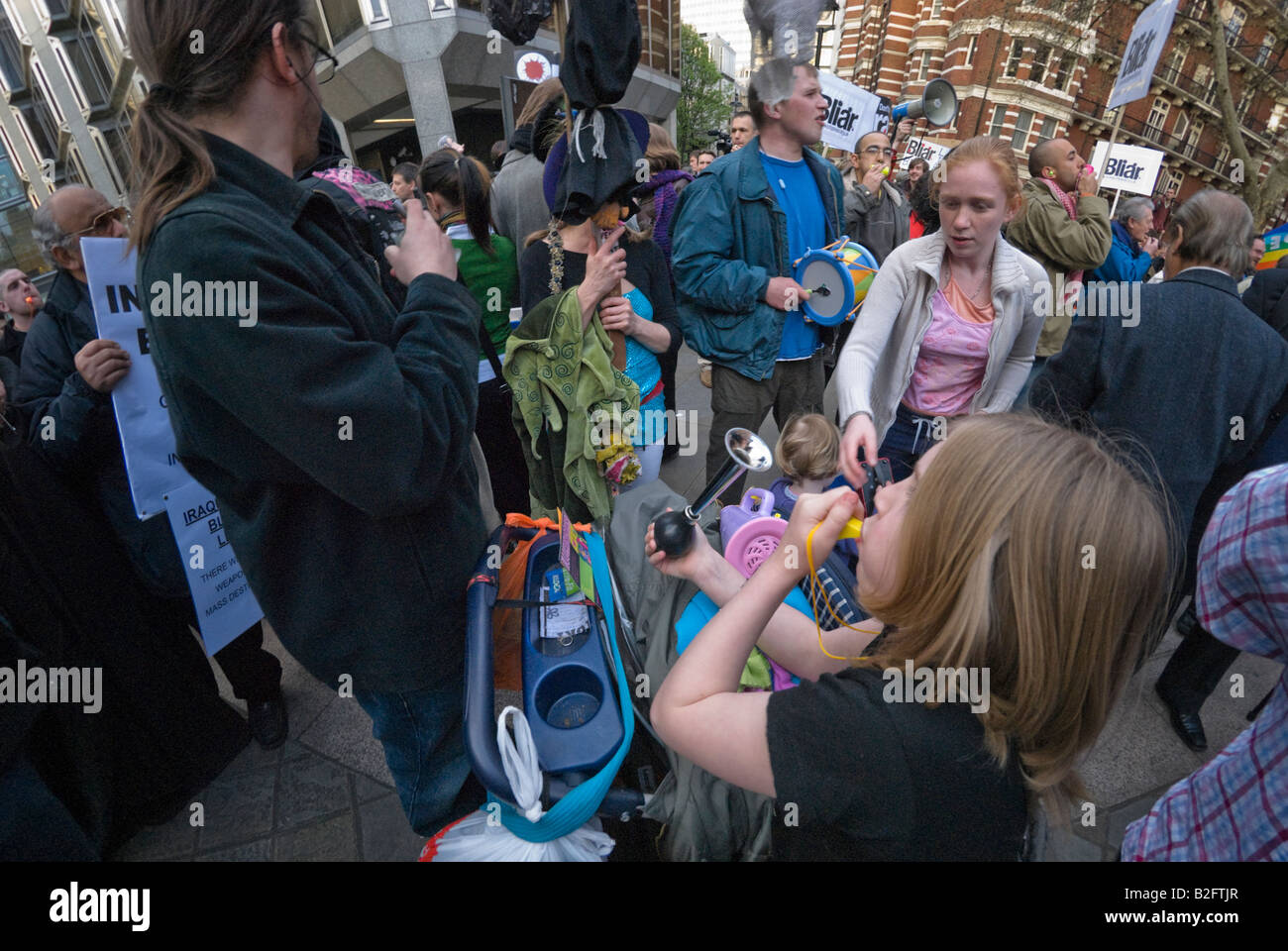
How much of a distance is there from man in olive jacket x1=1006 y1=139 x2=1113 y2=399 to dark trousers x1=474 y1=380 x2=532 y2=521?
3.08m

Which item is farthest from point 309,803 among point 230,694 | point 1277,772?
point 1277,772

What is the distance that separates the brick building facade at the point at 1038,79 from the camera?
2877 centimetres

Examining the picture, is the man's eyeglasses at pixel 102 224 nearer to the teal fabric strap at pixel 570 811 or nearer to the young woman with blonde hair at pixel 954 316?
the teal fabric strap at pixel 570 811

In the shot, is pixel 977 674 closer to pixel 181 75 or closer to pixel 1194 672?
pixel 181 75

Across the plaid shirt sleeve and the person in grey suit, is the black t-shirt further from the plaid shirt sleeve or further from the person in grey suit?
the person in grey suit

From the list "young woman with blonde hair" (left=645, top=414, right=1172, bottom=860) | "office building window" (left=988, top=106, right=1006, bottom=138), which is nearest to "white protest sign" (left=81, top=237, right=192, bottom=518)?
"young woman with blonde hair" (left=645, top=414, right=1172, bottom=860)

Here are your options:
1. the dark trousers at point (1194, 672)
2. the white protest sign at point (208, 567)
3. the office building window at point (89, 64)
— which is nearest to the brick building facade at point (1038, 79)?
the office building window at point (89, 64)

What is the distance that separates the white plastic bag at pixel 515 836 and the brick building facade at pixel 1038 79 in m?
35.8

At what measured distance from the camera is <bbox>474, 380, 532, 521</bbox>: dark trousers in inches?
124

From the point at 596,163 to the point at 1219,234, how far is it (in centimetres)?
219

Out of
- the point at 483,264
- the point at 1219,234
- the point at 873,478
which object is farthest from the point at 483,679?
the point at 1219,234

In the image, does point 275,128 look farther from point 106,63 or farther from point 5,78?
point 5,78

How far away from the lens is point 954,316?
238cm

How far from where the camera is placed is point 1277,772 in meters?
0.86
